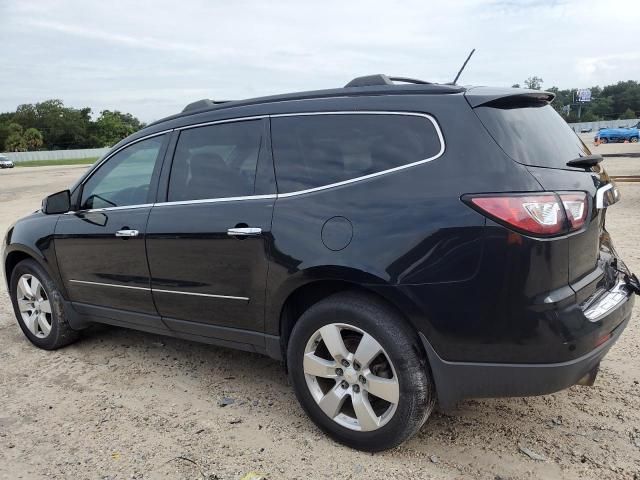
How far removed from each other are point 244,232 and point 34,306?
8.52 ft

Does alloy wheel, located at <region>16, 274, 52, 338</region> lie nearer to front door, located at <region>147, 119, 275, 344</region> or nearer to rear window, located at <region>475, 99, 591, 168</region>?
front door, located at <region>147, 119, 275, 344</region>

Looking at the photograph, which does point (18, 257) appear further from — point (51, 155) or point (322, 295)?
point (51, 155)

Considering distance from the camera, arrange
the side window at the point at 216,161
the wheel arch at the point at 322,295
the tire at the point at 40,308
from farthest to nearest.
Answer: the tire at the point at 40,308
the side window at the point at 216,161
the wheel arch at the point at 322,295

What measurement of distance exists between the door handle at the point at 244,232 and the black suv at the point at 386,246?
1 cm

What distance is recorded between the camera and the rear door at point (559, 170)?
2.53 m

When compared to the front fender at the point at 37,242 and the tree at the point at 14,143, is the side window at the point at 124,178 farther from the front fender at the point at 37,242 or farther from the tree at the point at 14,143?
the tree at the point at 14,143

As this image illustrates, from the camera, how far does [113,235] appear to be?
3924 mm

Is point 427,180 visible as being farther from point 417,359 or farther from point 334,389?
point 334,389

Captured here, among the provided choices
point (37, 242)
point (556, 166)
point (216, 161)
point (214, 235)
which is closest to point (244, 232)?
point (214, 235)

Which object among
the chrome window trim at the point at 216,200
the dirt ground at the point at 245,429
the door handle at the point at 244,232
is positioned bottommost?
the dirt ground at the point at 245,429

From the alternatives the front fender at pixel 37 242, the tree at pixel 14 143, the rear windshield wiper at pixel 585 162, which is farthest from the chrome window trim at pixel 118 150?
the tree at pixel 14 143

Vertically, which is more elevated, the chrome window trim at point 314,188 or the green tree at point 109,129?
the green tree at point 109,129

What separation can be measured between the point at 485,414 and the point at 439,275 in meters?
1.21

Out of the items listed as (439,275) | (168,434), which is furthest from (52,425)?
(439,275)
